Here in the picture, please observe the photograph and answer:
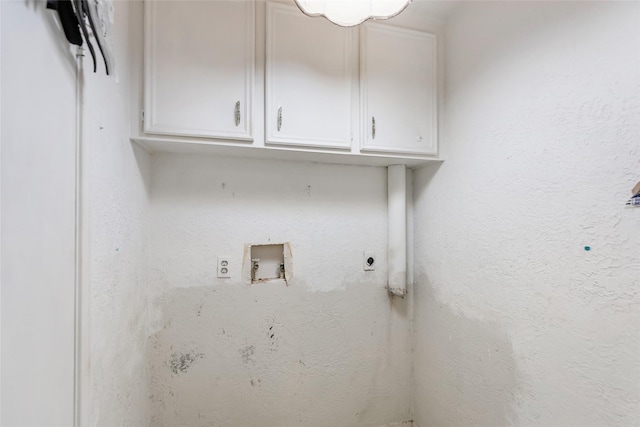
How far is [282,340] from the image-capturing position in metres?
1.52

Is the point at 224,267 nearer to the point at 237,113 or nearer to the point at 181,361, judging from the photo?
the point at 181,361

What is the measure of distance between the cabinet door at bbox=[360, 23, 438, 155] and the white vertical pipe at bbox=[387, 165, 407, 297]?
0.23m

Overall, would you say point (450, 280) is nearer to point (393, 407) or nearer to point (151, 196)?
point (393, 407)

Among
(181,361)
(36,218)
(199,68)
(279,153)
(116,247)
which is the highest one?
(199,68)

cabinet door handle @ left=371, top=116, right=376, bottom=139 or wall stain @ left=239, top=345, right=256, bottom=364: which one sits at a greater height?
cabinet door handle @ left=371, top=116, right=376, bottom=139

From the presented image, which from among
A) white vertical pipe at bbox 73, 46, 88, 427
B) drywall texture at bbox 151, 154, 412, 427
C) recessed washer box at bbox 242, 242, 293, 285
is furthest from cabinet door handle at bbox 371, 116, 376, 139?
white vertical pipe at bbox 73, 46, 88, 427

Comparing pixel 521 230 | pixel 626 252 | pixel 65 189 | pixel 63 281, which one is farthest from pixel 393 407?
pixel 65 189

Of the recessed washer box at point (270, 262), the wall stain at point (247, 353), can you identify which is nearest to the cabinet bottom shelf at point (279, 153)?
the recessed washer box at point (270, 262)

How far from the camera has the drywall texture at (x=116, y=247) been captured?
741 mm

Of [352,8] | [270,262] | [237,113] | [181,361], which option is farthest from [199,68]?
[181,361]

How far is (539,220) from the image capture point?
985mm

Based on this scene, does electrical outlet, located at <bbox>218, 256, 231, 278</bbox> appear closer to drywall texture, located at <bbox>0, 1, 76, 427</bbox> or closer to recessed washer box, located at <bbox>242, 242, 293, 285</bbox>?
recessed washer box, located at <bbox>242, 242, 293, 285</bbox>

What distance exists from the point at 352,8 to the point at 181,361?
5.66 feet

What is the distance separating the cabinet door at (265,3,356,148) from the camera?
4.03 ft
